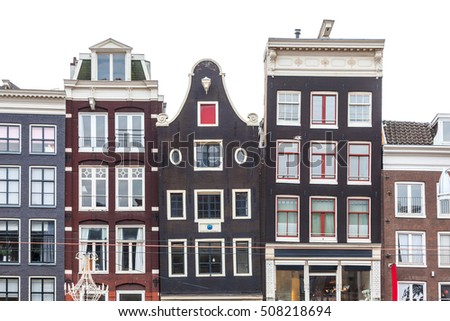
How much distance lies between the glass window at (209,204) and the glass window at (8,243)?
8.69 m

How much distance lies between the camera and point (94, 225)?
3694cm

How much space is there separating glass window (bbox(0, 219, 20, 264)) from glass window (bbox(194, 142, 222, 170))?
9233 mm

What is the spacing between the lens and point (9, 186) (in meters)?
36.9

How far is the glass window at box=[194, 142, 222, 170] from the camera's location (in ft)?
122

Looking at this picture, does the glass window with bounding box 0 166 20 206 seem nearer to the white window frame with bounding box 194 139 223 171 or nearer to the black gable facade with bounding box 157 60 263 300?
the black gable facade with bounding box 157 60 263 300

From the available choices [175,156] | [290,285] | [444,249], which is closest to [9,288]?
[175,156]

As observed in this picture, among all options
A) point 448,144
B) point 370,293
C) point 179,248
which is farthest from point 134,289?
point 448,144

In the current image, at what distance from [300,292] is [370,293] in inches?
129

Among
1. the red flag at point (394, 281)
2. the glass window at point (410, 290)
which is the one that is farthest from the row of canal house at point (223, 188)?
the red flag at point (394, 281)

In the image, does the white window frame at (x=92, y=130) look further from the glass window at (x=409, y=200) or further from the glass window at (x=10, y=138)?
the glass window at (x=409, y=200)

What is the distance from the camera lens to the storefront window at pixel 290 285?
3678 cm

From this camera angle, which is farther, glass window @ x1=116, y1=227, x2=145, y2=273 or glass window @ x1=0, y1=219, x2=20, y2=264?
glass window @ x1=116, y1=227, x2=145, y2=273

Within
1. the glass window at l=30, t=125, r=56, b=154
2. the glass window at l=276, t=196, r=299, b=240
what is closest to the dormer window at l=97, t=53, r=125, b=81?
the glass window at l=30, t=125, r=56, b=154

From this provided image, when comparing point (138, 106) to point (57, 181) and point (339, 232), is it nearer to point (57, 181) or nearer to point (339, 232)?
point (57, 181)
